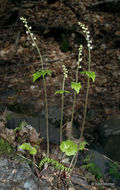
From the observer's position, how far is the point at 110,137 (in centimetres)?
466

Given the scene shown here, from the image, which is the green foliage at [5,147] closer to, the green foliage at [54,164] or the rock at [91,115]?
the green foliage at [54,164]

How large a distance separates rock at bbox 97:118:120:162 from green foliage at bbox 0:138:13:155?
247cm

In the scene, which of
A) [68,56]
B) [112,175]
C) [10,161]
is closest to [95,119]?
[112,175]

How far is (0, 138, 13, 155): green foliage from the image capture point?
308cm

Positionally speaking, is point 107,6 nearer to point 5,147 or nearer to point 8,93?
Result: point 8,93

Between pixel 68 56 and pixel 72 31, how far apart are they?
86 cm

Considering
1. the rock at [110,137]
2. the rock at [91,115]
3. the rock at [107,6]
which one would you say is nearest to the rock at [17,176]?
the rock at [110,137]

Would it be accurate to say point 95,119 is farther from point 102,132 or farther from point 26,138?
point 26,138

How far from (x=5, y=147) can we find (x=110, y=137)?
2.60m

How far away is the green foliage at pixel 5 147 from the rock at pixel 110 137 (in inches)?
97.2

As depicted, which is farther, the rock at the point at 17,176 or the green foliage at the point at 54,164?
the green foliage at the point at 54,164

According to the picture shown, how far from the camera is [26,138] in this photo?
11.0 feet

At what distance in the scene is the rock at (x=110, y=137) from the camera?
4.49m

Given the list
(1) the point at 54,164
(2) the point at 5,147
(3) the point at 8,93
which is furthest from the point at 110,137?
(3) the point at 8,93
